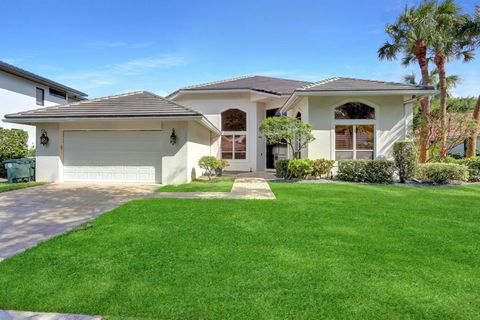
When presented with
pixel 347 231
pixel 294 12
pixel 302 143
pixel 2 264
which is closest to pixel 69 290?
pixel 2 264

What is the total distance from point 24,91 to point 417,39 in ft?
93.9

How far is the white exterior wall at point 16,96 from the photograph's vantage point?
65.8 ft

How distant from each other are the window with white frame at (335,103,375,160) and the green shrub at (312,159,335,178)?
134 cm

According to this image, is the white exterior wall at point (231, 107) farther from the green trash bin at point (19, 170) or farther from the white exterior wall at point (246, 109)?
the green trash bin at point (19, 170)

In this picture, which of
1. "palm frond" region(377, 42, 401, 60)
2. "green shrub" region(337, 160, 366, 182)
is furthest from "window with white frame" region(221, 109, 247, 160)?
"palm frond" region(377, 42, 401, 60)

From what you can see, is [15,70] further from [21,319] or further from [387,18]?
[387,18]

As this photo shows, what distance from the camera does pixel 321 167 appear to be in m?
13.8

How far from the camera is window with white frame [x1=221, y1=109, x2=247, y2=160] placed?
20172 mm

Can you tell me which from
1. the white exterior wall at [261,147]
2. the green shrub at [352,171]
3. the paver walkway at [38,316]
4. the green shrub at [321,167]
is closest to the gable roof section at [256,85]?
the white exterior wall at [261,147]

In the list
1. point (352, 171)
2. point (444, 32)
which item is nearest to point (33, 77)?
point (352, 171)

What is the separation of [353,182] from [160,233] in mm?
10141

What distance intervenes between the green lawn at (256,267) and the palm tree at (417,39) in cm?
1214

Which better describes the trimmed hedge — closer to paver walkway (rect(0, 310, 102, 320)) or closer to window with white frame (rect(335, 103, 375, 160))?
window with white frame (rect(335, 103, 375, 160))

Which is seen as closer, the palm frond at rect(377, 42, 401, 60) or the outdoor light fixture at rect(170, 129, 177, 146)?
the outdoor light fixture at rect(170, 129, 177, 146)
